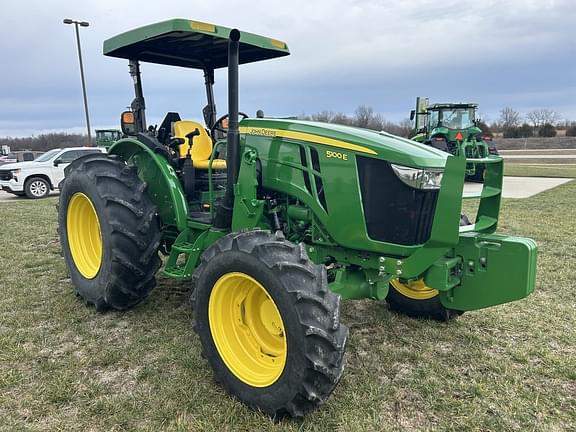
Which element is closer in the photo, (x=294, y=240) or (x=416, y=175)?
→ (x=416, y=175)

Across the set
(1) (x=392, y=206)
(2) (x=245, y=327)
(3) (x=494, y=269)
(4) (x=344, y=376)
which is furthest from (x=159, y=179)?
(3) (x=494, y=269)

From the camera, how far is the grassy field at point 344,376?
276 centimetres

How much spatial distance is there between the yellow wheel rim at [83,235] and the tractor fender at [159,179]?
24.7 inches

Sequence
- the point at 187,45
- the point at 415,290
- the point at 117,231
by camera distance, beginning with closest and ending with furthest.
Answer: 1. the point at 117,231
2. the point at 415,290
3. the point at 187,45

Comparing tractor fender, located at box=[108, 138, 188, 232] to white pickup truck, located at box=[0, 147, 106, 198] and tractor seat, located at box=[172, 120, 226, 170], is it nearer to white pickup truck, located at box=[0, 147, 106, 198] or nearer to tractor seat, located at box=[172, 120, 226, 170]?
tractor seat, located at box=[172, 120, 226, 170]

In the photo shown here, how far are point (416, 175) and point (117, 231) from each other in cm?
243

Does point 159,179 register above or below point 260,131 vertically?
below

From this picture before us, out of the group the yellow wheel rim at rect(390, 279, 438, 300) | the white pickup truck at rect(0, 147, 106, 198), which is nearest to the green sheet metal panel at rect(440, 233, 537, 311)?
the yellow wheel rim at rect(390, 279, 438, 300)

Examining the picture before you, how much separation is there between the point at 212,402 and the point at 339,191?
155 centimetres

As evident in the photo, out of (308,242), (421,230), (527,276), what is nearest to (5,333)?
(308,242)

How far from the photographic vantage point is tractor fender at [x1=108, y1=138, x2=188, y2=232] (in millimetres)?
4125

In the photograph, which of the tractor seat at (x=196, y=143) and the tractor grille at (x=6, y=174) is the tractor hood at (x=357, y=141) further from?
the tractor grille at (x=6, y=174)

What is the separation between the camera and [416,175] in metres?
3.00

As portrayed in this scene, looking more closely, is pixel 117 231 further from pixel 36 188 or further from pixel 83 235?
pixel 36 188
